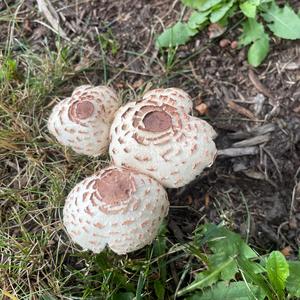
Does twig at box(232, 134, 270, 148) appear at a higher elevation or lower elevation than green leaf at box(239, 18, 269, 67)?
lower

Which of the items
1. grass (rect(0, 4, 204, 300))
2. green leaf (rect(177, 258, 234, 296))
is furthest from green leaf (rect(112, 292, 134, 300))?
green leaf (rect(177, 258, 234, 296))

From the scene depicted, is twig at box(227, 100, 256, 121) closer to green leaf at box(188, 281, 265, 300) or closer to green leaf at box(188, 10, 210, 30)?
green leaf at box(188, 10, 210, 30)

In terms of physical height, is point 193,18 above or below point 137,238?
above

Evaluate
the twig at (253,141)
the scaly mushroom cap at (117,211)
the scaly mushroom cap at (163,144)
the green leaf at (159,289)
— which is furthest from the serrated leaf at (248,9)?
the green leaf at (159,289)

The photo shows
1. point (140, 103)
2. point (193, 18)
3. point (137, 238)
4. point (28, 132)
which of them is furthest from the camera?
point (193, 18)

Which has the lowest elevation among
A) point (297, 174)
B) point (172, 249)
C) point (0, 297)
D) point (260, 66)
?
point (0, 297)

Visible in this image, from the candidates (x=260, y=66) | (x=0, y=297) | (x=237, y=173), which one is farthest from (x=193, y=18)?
(x=0, y=297)

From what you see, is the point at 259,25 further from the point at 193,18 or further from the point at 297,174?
the point at 297,174
